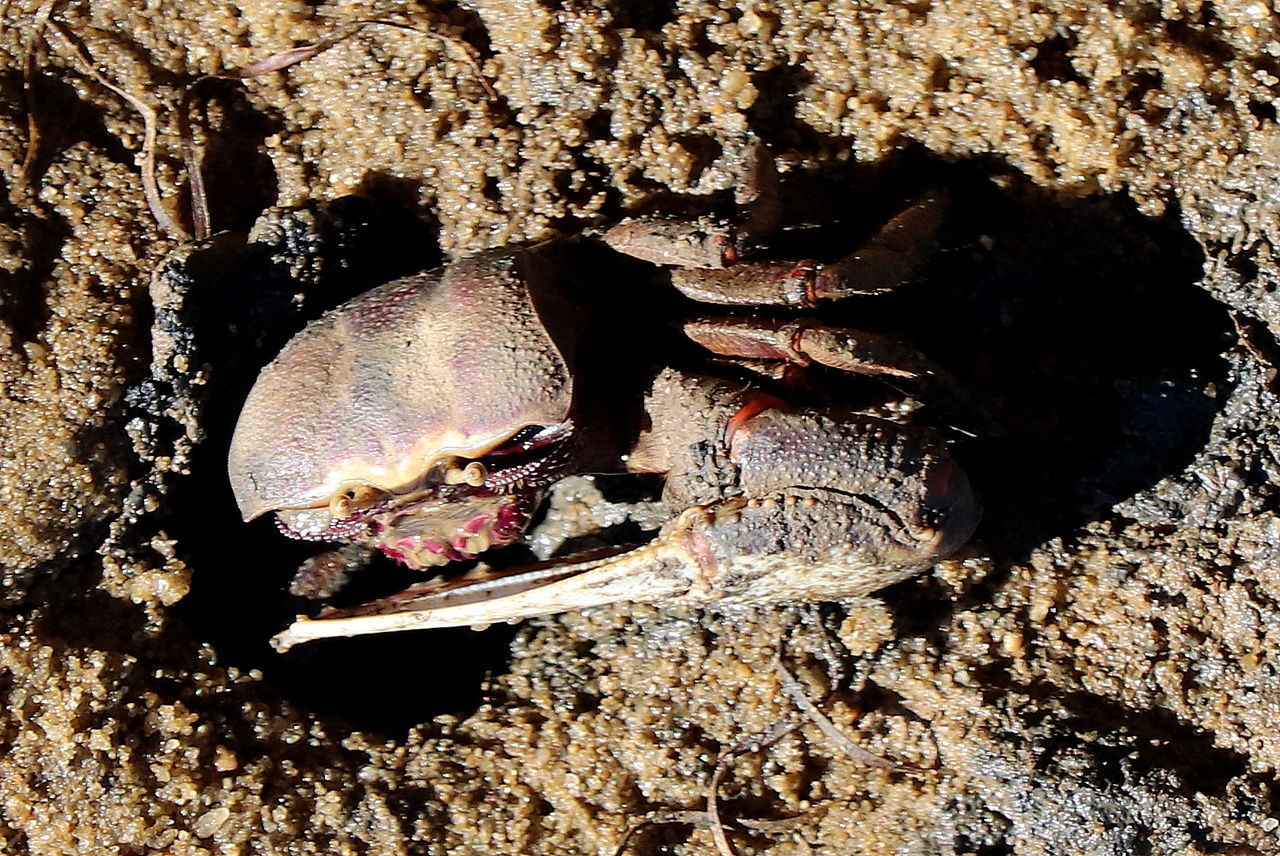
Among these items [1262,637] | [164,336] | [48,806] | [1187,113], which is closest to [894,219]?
[1187,113]

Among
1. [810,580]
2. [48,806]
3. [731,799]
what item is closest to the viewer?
[810,580]

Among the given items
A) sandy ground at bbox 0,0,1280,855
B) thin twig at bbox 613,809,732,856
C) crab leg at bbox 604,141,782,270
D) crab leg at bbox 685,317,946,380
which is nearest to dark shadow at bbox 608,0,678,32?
sandy ground at bbox 0,0,1280,855

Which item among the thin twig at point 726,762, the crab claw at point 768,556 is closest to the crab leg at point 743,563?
the crab claw at point 768,556

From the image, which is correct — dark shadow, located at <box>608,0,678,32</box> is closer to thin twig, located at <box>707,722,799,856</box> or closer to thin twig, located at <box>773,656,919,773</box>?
thin twig, located at <box>773,656,919,773</box>

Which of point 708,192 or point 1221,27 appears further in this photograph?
point 708,192

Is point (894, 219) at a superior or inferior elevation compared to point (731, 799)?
superior

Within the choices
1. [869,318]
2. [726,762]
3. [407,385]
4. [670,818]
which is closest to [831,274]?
[869,318]

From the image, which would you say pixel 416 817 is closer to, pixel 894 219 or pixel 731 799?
pixel 731 799
